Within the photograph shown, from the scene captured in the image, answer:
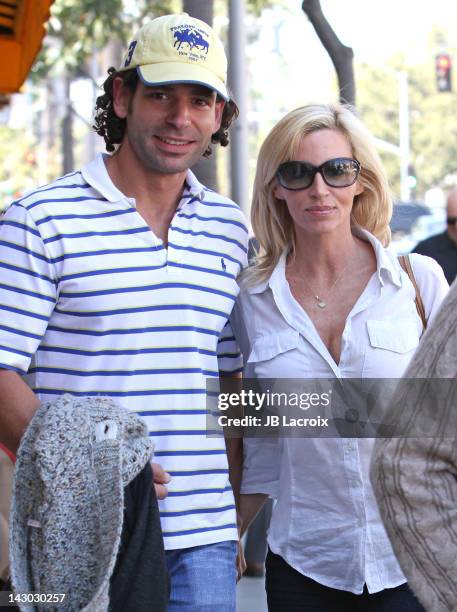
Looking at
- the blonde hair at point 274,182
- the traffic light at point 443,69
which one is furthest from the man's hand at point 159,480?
the traffic light at point 443,69

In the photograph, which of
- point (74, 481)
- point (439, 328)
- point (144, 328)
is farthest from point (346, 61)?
point (439, 328)

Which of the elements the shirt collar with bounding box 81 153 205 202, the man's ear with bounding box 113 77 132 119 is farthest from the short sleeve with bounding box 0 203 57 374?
the man's ear with bounding box 113 77 132 119

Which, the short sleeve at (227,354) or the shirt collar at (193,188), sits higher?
the shirt collar at (193,188)

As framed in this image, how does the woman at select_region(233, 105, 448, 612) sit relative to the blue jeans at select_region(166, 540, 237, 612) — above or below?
above

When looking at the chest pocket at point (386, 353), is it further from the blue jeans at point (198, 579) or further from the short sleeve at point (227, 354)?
the blue jeans at point (198, 579)

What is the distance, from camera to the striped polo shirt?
10.3 ft

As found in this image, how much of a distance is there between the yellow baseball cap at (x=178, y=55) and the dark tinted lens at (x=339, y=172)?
382 mm

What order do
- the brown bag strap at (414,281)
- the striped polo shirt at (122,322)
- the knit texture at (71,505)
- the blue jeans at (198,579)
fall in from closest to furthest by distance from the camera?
the knit texture at (71,505) < the striped polo shirt at (122,322) < the blue jeans at (198,579) < the brown bag strap at (414,281)

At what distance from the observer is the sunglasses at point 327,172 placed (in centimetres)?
359

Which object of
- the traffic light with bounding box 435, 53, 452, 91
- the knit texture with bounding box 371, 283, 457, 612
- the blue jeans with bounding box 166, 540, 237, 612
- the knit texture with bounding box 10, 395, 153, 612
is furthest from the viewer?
the traffic light with bounding box 435, 53, 452, 91

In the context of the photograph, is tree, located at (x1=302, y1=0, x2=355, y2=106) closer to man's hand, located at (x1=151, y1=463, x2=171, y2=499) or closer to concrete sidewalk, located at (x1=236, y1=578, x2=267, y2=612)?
concrete sidewalk, located at (x1=236, y1=578, x2=267, y2=612)

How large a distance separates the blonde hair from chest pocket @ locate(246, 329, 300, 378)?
220 millimetres

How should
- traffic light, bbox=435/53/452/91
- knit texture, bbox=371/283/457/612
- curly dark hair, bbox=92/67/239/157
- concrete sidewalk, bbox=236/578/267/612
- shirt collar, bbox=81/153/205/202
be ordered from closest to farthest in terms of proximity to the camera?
knit texture, bbox=371/283/457/612
shirt collar, bbox=81/153/205/202
curly dark hair, bbox=92/67/239/157
concrete sidewalk, bbox=236/578/267/612
traffic light, bbox=435/53/452/91

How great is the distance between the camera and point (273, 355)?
345 centimetres
